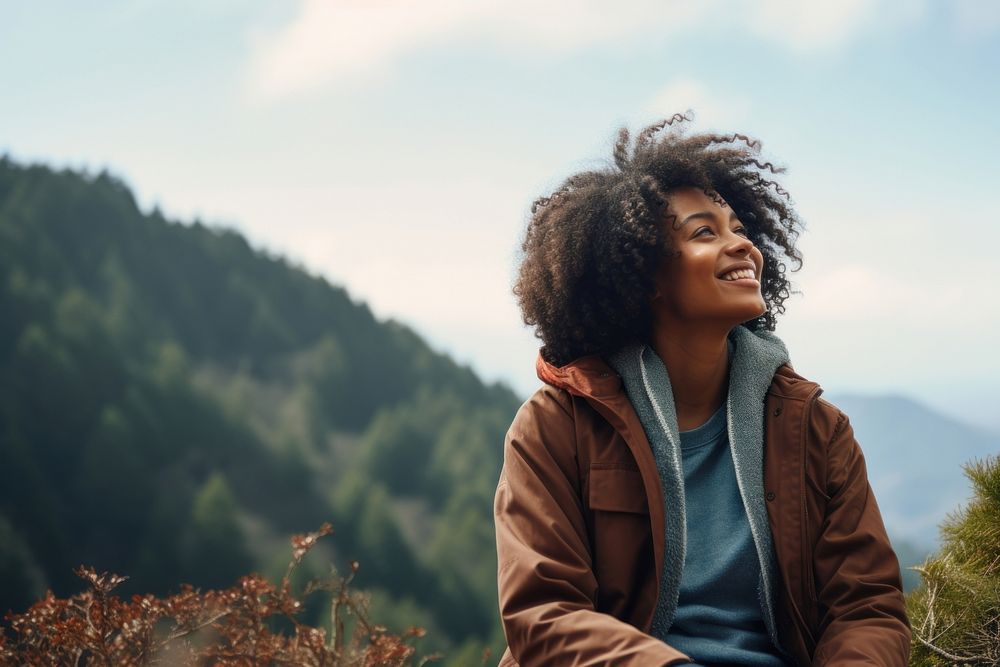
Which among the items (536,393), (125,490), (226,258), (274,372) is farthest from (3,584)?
(226,258)

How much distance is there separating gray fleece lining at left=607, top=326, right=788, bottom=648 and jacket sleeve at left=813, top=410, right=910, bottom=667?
112mm

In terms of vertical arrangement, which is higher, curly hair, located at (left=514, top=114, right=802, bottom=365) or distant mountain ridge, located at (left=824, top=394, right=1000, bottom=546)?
distant mountain ridge, located at (left=824, top=394, right=1000, bottom=546)

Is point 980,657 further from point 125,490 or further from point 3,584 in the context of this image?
point 125,490

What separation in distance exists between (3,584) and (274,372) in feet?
77.5

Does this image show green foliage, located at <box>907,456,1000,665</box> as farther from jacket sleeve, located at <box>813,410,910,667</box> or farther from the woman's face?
the woman's face

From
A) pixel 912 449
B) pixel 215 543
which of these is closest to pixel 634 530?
pixel 215 543

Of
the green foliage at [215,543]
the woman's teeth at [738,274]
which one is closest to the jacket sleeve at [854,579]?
the woman's teeth at [738,274]

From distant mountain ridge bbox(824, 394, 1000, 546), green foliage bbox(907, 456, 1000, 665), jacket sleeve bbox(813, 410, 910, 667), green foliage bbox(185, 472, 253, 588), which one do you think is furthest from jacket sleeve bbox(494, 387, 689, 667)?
distant mountain ridge bbox(824, 394, 1000, 546)

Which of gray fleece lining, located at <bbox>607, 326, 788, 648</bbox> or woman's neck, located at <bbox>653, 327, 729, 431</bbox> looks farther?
woman's neck, located at <bbox>653, 327, 729, 431</bbox>

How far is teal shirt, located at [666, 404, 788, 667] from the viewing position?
2053 mm

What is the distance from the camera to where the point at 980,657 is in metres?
A: 2.34

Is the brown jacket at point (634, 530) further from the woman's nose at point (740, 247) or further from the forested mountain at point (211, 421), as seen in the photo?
the forested mountain at point (211, 421)

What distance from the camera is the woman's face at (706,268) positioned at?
2.21 meters

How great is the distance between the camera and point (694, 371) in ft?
7.63
